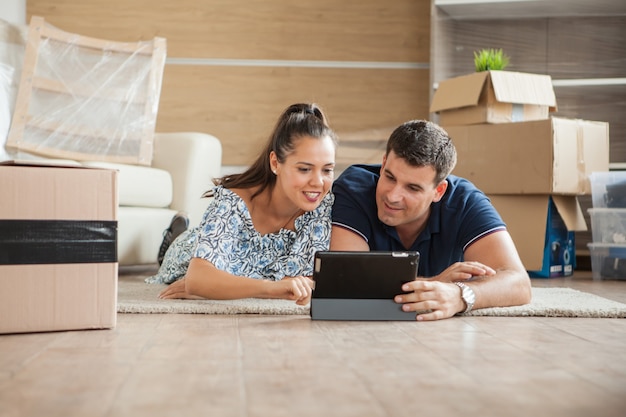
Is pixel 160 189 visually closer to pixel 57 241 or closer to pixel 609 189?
pixel 57 241

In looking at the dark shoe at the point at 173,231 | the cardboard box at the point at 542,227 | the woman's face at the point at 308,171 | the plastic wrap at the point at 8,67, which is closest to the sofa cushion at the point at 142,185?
the dark shoe at the point at 173,231

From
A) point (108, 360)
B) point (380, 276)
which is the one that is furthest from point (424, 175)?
point (108, 360)

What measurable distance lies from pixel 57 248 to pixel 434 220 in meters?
0.95

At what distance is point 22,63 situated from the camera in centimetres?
338

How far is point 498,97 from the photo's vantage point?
325cm

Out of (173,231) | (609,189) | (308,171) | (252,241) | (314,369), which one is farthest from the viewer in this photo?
(609,189)

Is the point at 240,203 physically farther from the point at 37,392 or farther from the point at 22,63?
the point at 22,63

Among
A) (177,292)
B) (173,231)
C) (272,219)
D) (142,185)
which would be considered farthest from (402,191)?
(142,185)

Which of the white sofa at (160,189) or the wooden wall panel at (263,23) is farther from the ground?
the wooden wall panel at (263,23)

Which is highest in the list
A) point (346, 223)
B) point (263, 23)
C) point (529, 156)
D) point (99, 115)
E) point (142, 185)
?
point (263, 23)

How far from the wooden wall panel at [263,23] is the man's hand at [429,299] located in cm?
253

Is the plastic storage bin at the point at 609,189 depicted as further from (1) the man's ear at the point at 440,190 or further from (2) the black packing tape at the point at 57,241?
(2) the black packing tape at the point at 57,241

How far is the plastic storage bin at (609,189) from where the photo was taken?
10.5 ft

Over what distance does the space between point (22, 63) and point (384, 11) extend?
182 centimetres
